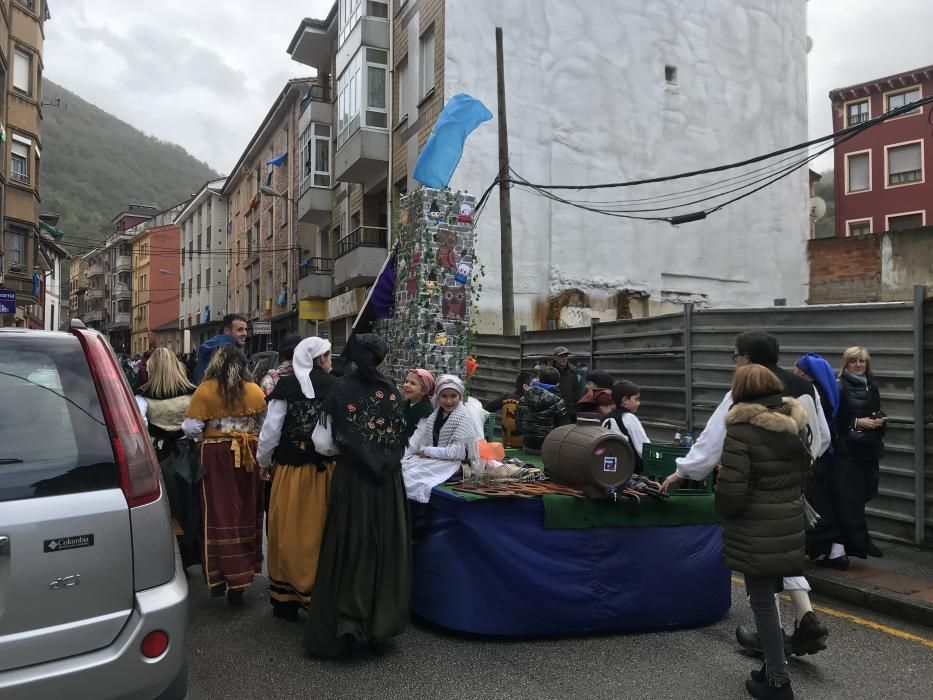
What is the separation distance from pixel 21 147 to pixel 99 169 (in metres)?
101

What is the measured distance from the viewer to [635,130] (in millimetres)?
20875

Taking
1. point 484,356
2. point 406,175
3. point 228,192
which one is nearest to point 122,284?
point 228,192

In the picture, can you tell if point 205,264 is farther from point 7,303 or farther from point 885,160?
point 885,160

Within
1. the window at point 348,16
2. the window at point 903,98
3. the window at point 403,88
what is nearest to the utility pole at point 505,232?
the window at point 403,88

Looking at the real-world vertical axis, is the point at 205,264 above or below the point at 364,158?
above

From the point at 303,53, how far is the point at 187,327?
2917 cm

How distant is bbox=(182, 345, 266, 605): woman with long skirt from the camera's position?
5.36 meters

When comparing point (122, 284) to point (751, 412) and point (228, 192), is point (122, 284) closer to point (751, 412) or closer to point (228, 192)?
point (228, 192)

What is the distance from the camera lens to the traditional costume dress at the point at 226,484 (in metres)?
5.35

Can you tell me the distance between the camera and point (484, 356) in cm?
1550

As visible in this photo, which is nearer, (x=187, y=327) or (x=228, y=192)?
(x=228, y=192)

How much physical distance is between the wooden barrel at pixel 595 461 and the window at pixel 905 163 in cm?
3935

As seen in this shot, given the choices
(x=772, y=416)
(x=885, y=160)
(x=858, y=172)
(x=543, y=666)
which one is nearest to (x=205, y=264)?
(x=858, y=172)

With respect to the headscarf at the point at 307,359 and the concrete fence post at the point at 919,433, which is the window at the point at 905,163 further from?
the headscarf at the point at 307,359
